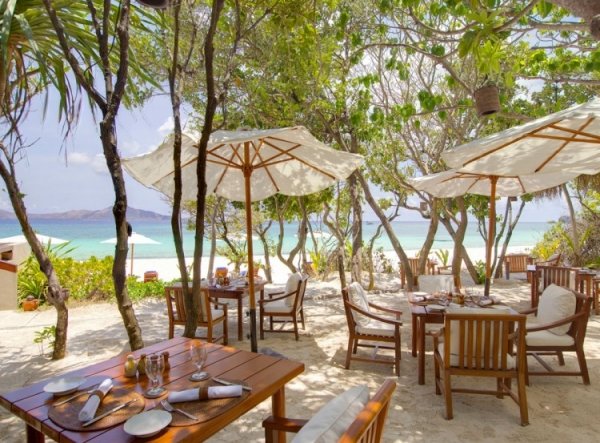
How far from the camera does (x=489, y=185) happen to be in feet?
18.8

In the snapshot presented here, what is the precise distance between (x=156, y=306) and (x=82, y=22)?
19.4 ft

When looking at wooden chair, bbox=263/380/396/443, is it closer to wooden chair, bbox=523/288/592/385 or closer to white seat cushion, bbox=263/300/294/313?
wooden chair, bbox=523/288/592/385

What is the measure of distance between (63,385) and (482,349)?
2868 millimetres

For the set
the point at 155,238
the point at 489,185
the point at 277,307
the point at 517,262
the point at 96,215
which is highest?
the point at 96,215

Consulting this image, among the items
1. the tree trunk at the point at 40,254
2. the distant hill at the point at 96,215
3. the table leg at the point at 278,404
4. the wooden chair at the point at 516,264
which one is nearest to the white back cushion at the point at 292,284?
the tree trunk at the point at 40,254

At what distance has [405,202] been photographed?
13.2 metres

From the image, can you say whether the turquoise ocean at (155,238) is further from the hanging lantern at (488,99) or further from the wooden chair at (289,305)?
the hanging lantern at (488,99)

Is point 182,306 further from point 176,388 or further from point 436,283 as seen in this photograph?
point 436,283

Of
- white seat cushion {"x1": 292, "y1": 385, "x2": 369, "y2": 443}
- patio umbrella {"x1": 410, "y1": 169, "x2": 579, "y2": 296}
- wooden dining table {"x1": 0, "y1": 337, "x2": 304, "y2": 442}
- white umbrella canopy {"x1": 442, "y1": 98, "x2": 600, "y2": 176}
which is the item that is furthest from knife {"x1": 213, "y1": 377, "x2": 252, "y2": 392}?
patio umbrella {"x1": 410, "y1": 169, "x2": 579, "y2": 296}

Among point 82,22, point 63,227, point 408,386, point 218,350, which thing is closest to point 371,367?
point 408,386

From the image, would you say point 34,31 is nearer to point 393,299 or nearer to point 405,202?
point 393,299

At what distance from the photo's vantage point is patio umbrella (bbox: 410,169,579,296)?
5172 mm

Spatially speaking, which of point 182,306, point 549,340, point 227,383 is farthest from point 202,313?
point 549,340

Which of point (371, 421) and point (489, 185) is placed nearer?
point (371, 421)
